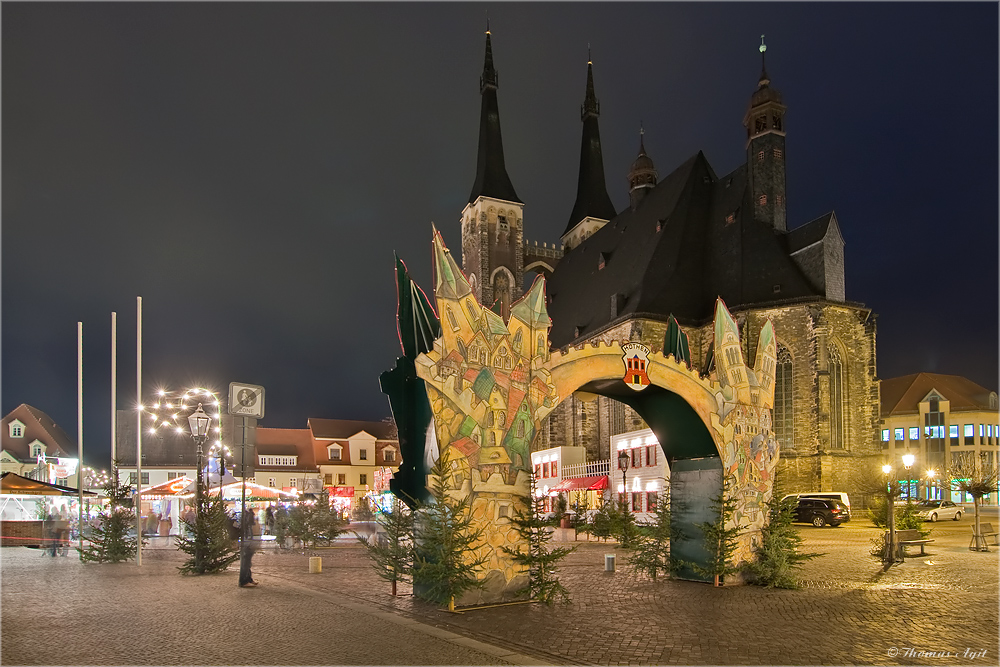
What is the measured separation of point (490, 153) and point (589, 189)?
10.4 metres

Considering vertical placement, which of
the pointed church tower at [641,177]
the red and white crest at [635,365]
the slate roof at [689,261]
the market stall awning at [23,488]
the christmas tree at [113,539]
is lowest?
the christmas tree at [113,539]

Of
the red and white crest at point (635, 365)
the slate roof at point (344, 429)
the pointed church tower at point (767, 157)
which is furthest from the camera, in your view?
the slate roof at point (344, 429)

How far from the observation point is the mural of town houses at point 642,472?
32719mm

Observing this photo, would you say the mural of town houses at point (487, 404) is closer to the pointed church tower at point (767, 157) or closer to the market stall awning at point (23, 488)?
the market stall awning at point (23, 488)

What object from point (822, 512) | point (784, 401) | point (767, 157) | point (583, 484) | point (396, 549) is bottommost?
point (822, 512)

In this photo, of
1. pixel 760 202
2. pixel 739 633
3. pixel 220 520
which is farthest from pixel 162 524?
pixel 760 202

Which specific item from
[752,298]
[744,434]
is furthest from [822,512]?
[744,434]

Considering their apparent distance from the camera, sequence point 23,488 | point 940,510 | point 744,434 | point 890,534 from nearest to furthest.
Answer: point 744,434 → point 890,534 → point 23,488 → point 940,510

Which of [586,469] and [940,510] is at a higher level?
[586,469]

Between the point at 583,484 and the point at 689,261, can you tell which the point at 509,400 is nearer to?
the point at 583,484

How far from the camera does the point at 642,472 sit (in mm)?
34000

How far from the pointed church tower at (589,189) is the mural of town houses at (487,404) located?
5541cm

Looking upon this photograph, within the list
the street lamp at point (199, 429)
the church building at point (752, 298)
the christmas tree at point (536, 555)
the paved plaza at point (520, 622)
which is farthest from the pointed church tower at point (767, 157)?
the christmas tree at point (536, 555)

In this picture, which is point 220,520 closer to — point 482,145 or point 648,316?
point 648,316
